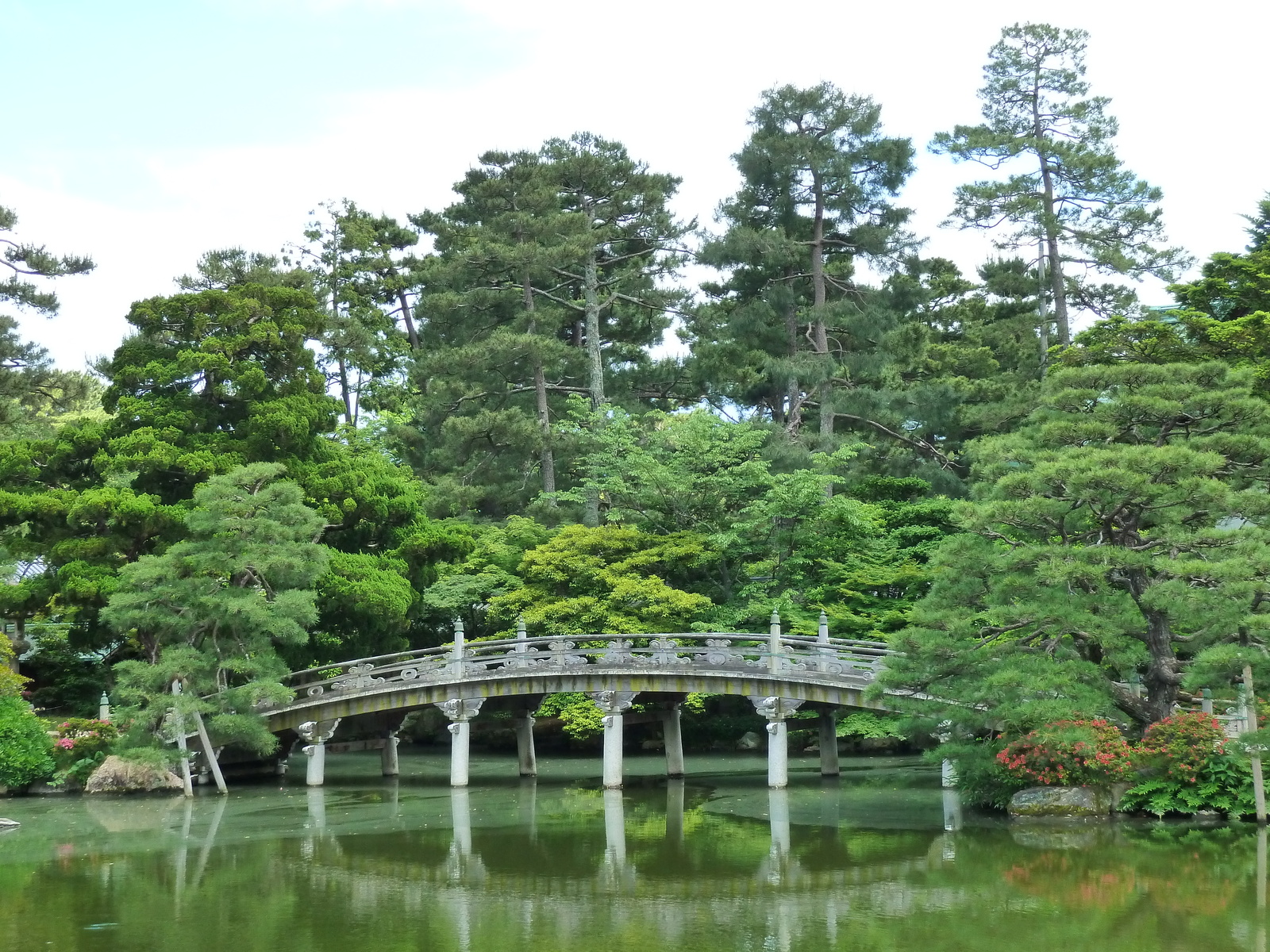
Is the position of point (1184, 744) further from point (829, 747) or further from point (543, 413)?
point (543, 413)

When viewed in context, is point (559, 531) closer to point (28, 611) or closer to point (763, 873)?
point (28, 611)

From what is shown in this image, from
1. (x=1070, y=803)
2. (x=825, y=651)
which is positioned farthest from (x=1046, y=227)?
(x=1070, y=803)

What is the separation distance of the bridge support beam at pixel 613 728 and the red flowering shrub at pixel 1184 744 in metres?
9.66

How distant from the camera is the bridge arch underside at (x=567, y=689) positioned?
24.1 meters

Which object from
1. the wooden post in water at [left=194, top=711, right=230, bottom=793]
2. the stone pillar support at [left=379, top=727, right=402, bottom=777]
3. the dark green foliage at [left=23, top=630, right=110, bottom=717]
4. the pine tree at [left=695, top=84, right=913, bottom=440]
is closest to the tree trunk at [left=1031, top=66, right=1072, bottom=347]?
the pine tree at [left=695, top=84, right=913, bottom=440]

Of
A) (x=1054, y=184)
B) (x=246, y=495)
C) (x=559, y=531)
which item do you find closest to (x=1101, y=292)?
(x=1054, y=184)

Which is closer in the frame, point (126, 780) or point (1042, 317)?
point (126, 780)

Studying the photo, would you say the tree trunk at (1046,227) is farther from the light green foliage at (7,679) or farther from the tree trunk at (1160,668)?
the light green foliage at (7,679)

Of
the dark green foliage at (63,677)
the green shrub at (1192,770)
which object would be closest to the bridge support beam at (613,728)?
the green shrub at (1192,770)

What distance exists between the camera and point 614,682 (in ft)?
82.6

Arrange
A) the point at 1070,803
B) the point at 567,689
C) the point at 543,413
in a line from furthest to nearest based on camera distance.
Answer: the point at 543,413 → the point at 567,689 → the point at 1070,803

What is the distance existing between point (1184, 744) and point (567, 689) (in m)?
11.5

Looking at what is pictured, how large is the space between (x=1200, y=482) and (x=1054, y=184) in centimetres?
1814

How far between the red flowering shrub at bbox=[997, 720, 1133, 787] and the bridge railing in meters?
4.25
